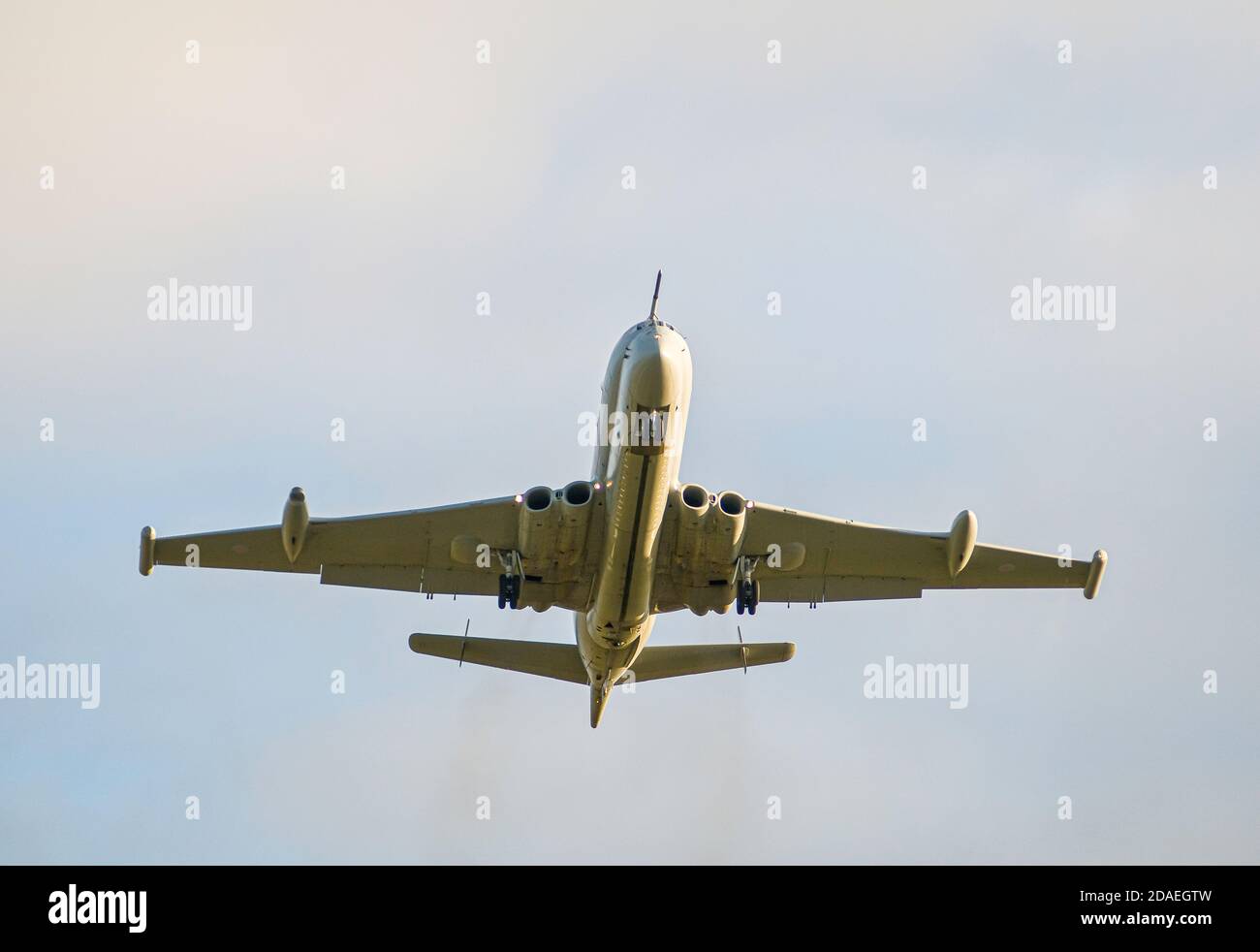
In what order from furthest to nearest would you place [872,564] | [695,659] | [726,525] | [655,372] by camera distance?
[695,659] → [872,564] → [726,525] → [655,372]

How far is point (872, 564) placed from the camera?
139ft

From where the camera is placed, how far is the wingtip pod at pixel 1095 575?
42.0 metres

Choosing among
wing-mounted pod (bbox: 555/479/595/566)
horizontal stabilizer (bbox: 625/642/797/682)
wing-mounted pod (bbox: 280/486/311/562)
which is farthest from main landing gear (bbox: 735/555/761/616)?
wing-mounted pod (bbox: 280/486/311/562)

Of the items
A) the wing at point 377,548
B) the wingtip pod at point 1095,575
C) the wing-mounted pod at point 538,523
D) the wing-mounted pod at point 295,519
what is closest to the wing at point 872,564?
the wingtip pod at point 1095,575

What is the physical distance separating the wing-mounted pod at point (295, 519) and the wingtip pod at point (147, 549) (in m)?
3.32

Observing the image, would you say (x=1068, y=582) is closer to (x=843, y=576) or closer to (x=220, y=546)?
(x=843, y=576)

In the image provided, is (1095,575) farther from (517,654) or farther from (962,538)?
(517,654)

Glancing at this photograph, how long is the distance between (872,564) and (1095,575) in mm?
5107

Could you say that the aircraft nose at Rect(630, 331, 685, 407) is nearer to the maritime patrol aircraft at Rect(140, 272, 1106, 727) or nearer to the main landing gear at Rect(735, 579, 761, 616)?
the maritime patrol aircraft at Rect(140, 272, 1106, 727)

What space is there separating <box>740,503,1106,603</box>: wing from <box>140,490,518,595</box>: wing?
580cm

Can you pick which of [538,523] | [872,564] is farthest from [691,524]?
[872,564]

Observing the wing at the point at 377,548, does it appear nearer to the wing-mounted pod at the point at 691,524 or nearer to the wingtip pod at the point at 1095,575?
the wing-mounted pod at the point at 691,524

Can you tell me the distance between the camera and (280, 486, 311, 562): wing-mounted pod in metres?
38.2
